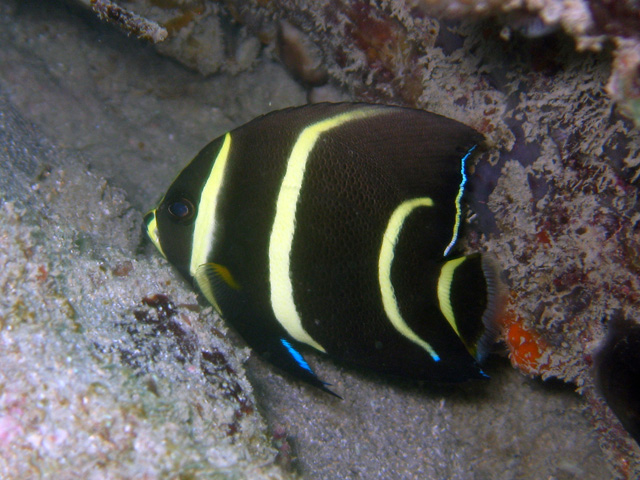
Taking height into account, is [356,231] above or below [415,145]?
below

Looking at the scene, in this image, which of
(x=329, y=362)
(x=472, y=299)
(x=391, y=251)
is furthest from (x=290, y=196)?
(x=329, y=362)

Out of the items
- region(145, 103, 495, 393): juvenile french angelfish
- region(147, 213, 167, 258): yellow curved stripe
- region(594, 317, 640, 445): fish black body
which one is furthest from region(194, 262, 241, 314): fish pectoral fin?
region(594, 317, 640, 445): fish black body

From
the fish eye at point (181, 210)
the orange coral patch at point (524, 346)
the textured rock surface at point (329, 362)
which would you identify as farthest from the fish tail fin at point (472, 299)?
the fish eye at point (181, 210)

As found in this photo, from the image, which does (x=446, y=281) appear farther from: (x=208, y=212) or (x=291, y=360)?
(x=208, y=212)

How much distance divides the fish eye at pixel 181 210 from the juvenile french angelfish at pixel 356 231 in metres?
0.08

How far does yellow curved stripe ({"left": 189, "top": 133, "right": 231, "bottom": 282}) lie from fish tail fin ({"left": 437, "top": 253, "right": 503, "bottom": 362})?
2.98 ft

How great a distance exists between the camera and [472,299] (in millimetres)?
1551

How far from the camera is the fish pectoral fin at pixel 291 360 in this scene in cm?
176

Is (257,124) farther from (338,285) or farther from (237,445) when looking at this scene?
(237,445)

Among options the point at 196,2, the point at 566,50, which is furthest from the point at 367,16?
the point at 196,2

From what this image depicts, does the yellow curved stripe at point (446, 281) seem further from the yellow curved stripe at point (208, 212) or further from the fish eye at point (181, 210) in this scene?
the fish eye at point (181, 210)

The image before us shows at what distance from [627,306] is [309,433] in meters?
1.71

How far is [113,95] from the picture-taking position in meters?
3.84

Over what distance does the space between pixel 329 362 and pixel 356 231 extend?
55.0 inches
